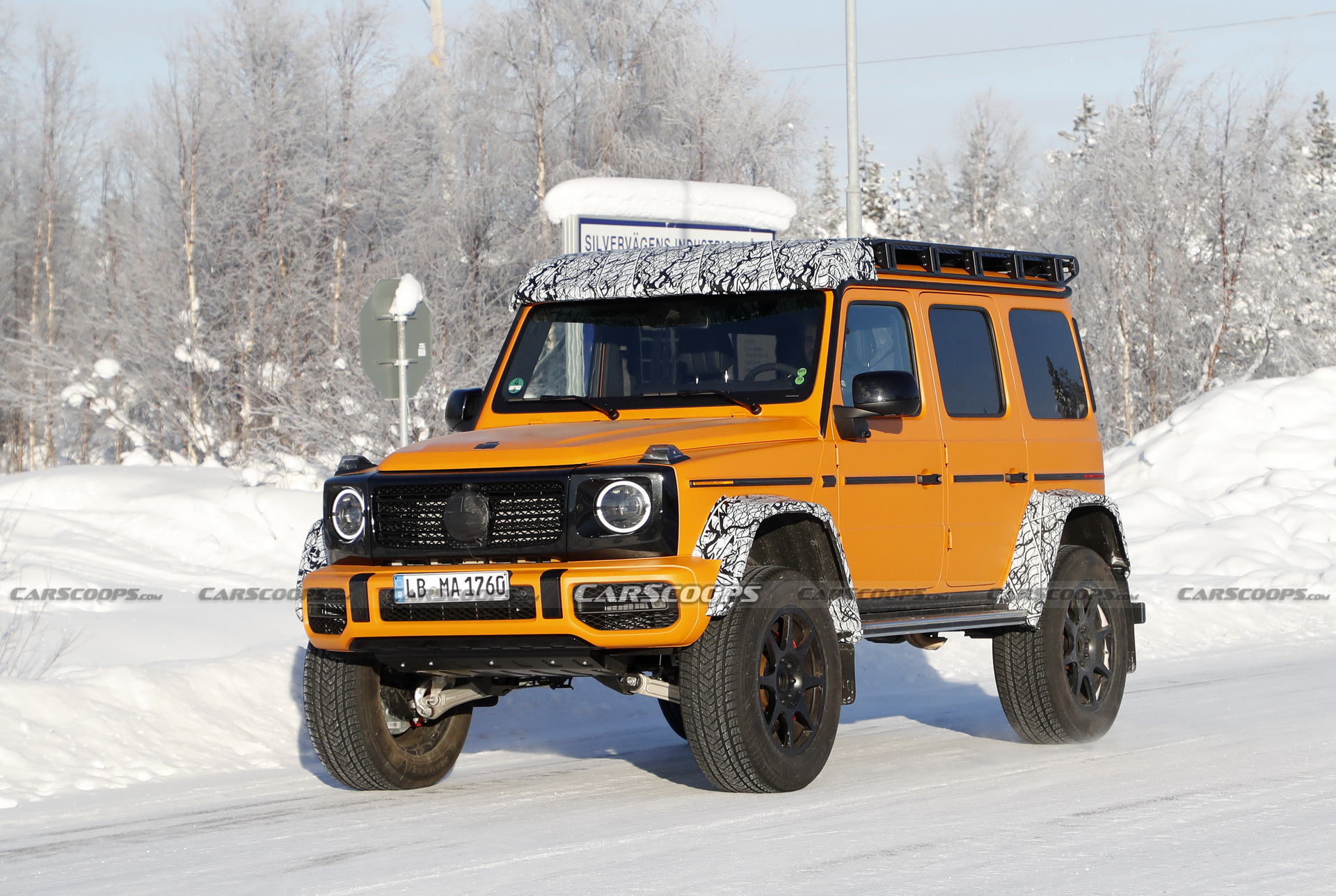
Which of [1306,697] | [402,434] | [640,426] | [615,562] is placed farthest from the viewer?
[402,434]

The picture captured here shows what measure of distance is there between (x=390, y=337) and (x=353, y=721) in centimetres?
759

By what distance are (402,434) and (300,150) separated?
60.5ft

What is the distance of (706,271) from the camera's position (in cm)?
723

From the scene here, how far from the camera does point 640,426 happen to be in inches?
262

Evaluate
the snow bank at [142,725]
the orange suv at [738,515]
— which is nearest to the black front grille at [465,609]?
the orange suv at [738,515]

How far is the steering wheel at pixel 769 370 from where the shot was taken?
7059 millimetres

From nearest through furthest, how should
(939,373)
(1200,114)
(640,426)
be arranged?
1. (640,426)
2. (939,373)
3. (1200,114)

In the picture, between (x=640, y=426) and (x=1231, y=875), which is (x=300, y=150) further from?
(x=1231, y=875)

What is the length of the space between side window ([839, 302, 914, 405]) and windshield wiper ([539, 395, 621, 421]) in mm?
991

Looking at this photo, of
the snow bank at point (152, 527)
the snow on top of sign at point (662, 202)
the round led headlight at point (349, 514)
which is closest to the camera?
the round led headlight at point (349, 514)

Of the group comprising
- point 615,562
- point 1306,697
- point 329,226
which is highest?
point 329,226

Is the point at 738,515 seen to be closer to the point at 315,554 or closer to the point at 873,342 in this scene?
A: the point at 873,342

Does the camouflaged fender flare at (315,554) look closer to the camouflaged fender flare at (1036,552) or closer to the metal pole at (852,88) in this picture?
the camouflaged fender flare at (1036,552)

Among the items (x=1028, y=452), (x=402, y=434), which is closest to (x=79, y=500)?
(x=402, y=434)
